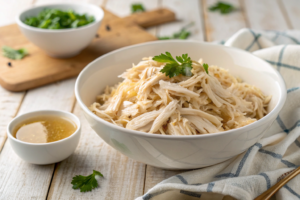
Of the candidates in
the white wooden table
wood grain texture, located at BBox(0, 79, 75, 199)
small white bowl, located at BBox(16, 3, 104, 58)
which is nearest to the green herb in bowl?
small white bowl, located at BBox(16, 3, 104, 58)

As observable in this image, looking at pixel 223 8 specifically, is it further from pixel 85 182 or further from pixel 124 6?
pixel 85 182

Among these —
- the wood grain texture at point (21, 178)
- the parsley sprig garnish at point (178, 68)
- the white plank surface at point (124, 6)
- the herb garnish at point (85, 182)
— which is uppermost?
the parsley sprig garnish at point (178, 68)

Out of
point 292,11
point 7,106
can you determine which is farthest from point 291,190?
point 292,11

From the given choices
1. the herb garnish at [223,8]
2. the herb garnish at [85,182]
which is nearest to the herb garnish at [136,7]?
the herb garnish at [223,8]

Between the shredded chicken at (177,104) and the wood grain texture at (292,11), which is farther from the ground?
the shredded chicken at (177,104)

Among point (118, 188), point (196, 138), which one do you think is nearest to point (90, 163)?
point (118, 188)

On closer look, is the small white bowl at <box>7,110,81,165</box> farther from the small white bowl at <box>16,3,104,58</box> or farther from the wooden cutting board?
the small white bowl at <box>16,3,104,58</box>

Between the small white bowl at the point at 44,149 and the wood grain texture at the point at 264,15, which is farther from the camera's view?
the wood grain texture at the point at 264,15

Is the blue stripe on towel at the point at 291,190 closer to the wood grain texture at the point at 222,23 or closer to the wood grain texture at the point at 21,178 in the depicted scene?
the wood grain texture at the point at 21,178
